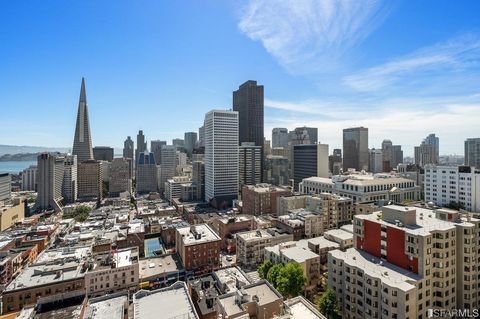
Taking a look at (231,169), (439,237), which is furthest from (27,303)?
(231,169)

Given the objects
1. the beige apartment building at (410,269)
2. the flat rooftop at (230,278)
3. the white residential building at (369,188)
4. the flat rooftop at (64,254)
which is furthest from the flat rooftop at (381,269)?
the flat rooftop at (64,254)

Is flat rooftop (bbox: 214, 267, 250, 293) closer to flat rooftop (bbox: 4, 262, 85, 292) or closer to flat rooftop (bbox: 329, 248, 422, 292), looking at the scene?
flat rooftop (bbox: 329, 248, 422, 292)

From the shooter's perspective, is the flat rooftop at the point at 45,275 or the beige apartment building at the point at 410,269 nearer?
the beige apartment building at the point at 410,269

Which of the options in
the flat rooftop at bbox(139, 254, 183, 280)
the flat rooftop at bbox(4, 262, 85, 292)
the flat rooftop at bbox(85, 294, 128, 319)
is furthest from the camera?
the flat rooftop at bbox(139, 254, 183, 280)

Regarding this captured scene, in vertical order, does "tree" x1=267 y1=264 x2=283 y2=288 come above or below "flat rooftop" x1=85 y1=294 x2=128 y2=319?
below

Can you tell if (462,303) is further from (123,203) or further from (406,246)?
(123,203)

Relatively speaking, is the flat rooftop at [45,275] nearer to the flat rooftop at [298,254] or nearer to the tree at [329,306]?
the flat rooftop at [298,254]

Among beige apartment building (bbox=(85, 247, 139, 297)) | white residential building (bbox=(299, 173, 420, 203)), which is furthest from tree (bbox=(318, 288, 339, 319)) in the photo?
white residential building (bbox=(299, 173, 420, 203))
